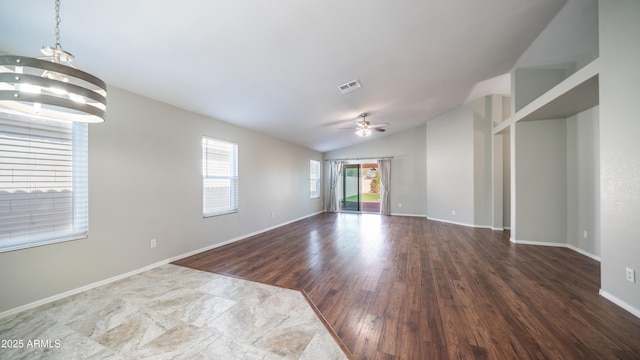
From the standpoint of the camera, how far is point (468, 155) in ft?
19.4

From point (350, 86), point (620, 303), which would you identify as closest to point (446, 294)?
point (620, 303)

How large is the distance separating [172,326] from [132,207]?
187cm

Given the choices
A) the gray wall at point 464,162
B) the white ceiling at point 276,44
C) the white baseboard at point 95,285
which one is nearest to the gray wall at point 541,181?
the white ceiling at point 276,44

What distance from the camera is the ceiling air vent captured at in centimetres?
340

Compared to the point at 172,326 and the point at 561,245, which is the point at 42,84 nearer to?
the point at 172,326

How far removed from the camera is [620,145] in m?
2.07

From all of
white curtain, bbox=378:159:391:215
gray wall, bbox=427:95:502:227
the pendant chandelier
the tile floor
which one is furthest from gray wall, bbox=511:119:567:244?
the pendant chandelier

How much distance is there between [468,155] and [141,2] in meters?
6.91

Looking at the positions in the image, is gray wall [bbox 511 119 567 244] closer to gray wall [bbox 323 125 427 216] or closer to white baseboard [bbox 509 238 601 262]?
white baseboard [bbox 509 238 601 262]

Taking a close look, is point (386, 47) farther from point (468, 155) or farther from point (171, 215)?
point (468, 155)

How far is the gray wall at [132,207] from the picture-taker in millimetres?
2291

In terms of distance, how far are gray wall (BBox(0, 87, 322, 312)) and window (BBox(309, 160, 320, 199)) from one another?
12.7 ft

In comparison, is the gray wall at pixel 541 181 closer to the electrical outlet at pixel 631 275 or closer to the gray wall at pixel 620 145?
the gray wall at pixel 620 145

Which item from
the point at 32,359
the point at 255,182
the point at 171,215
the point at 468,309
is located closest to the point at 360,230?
the point at 255,182
